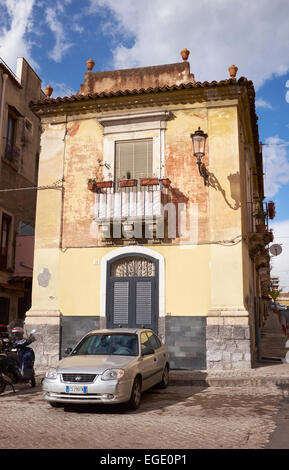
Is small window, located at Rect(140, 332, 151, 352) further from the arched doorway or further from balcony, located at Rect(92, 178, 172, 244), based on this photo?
balcony, located at Rect(92, 178, 172, 244)

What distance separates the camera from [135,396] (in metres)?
7.93

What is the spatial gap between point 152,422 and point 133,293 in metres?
6.52

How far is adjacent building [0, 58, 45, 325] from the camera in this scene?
19375 millimetres

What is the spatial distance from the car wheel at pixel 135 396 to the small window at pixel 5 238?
1266 centimetres

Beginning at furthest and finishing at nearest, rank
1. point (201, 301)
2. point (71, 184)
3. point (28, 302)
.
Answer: point (28, 302) → point (71, 184) → point (201, 301)

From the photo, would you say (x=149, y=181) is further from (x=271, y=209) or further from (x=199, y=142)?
(x=271, y=209)

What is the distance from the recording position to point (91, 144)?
14.5 m

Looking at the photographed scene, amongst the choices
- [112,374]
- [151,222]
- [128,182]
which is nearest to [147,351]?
[112,374]

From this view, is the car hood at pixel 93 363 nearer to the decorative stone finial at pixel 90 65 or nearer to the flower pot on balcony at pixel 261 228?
the flower pot on balcony at pixel 261 228

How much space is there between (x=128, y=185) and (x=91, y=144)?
6.77 feet

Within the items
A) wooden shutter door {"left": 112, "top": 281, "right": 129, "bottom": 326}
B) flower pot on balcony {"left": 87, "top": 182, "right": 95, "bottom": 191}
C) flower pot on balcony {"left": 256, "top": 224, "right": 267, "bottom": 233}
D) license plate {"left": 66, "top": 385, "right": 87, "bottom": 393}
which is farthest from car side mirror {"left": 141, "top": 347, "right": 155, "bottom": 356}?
flower pot on balcony {"left": 256, "top": 224, "right": 267, "bottom": 233}
